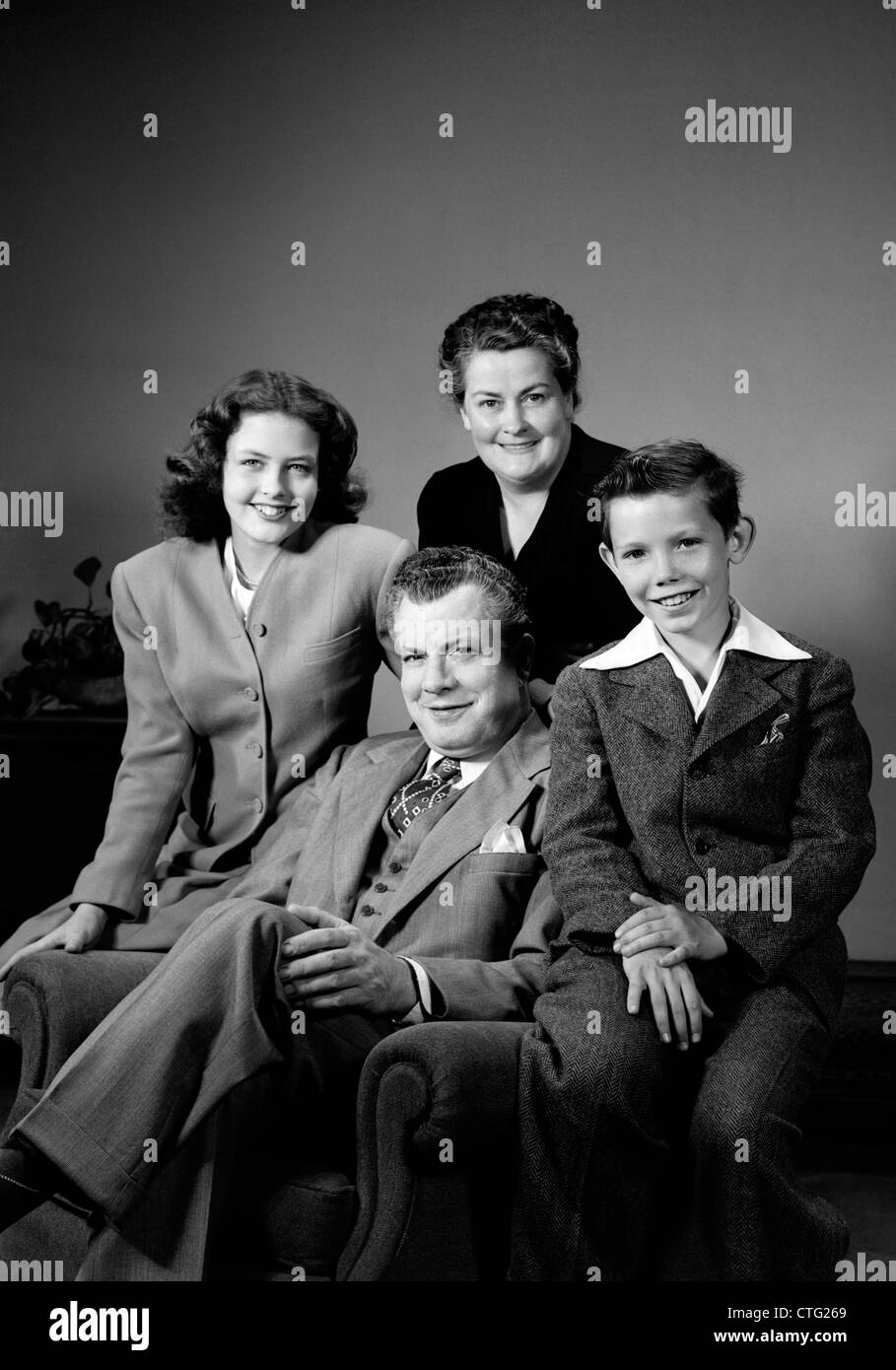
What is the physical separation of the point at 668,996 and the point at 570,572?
104 centimetres

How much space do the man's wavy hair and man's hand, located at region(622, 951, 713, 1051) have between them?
66 centimetres

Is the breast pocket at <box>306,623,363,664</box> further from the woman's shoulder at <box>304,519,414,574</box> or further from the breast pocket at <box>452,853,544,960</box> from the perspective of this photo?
the breast pocket at <box>452,853,544,960</box>

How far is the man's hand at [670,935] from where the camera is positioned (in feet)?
7.33

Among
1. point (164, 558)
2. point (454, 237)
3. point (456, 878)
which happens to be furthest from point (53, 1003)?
point (454, 237)

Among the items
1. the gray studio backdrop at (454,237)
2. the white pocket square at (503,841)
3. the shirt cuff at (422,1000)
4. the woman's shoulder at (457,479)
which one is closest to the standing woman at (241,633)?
the woman's shoulder at (457,479)

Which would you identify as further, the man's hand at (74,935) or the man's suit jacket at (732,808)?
the man's hand at (74,935)

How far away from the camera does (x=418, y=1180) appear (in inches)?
83.6

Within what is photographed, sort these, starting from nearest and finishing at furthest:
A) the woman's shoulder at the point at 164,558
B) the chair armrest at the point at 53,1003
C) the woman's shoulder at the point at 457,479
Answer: the chair armrest at the point at 53,1003 → the woman's shoulder at the point at 164,558 → the woman's shoulder at the point at 457,479

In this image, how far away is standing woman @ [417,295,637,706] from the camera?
2.97m

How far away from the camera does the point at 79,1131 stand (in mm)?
2078

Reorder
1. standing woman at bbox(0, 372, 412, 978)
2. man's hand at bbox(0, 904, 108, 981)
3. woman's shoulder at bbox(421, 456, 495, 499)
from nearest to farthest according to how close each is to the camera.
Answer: man's hand at bbox(0, 904, 108, 981)
standing woman at bbox(0, 372, 412, 978)
woman's shoulder at bbox(421, 456, 495, 499)

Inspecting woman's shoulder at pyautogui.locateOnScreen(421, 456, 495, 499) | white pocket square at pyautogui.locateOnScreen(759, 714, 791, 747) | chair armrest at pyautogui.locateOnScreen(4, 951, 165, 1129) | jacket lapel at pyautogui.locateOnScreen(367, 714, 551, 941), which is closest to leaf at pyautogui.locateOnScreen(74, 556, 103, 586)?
woman's shoulder at pyautogui.locateOnScreen(421, 456, 495, 499)

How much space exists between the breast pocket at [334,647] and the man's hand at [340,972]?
74cm

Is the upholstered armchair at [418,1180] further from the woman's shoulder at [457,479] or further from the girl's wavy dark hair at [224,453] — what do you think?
the woman's shoulder at [457,479]
